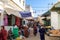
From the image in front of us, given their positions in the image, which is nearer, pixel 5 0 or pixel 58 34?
pixel 58 34

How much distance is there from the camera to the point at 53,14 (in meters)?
32.0

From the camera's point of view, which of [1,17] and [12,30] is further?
[12,30]

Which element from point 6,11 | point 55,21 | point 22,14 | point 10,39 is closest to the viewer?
point 6,11

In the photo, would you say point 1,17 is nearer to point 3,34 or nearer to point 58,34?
point 3,34

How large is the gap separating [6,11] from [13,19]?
9113 millimetres

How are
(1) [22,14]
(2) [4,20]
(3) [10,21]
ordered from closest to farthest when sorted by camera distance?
(2) [4,20]
(1) [22,14]
(3) [10,21]

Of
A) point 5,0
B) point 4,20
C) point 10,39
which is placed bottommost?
point 10,39

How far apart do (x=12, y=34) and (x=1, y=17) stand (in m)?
1.80

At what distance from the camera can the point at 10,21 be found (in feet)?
82.0

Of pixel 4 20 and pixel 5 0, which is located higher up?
pixel 5 0

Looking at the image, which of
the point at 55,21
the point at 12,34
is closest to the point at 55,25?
the point at 55,21

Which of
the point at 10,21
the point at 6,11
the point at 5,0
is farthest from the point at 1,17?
the point at 10,21

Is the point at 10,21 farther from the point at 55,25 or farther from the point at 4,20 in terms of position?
the point at 55,25

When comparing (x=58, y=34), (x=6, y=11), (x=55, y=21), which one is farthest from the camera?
(x=55, y=21)
